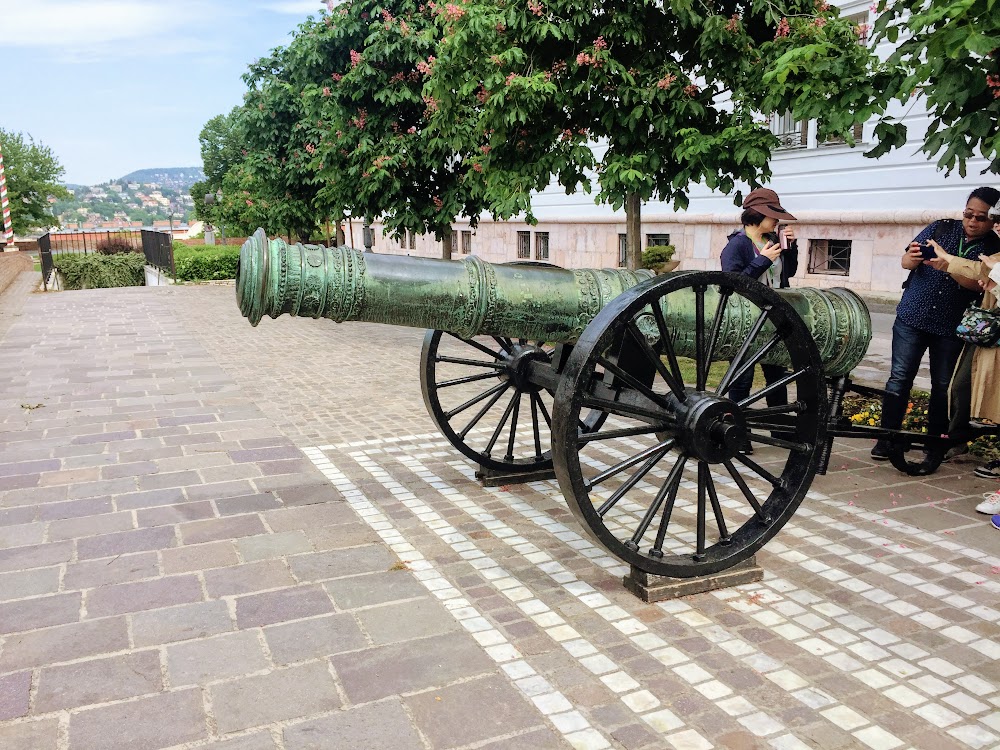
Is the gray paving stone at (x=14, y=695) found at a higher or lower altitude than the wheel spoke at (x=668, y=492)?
lower

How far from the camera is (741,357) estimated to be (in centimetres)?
414

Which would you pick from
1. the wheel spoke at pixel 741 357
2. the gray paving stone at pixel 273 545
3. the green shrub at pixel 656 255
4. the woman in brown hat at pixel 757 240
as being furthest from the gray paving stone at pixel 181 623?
the green shrub at pixel 656 255

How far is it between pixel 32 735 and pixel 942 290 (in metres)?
5.29

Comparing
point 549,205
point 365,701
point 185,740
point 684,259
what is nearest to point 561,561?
point 365,701

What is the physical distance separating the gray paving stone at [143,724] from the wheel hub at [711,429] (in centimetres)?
218

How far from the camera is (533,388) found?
574 centimetres

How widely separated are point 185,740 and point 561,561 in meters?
2.03

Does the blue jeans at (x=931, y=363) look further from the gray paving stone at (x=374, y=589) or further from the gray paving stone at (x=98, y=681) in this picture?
the gray paving stone at (x=98, y=681)

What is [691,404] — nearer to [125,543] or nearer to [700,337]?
[700,337]

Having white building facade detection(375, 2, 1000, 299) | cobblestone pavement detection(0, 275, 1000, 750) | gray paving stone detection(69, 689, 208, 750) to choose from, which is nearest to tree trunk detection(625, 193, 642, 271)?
white building facade detection(375, 2, 1000, 299)

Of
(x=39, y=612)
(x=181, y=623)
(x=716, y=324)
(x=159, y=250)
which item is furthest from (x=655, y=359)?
(x=159, y=250)

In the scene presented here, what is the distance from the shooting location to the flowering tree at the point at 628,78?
7.40 m

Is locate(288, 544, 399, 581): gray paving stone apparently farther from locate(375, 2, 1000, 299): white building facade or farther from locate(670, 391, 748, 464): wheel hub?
locate(375, 2, 1000, 299): white building facade

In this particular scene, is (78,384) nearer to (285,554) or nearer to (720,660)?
(285,554)
